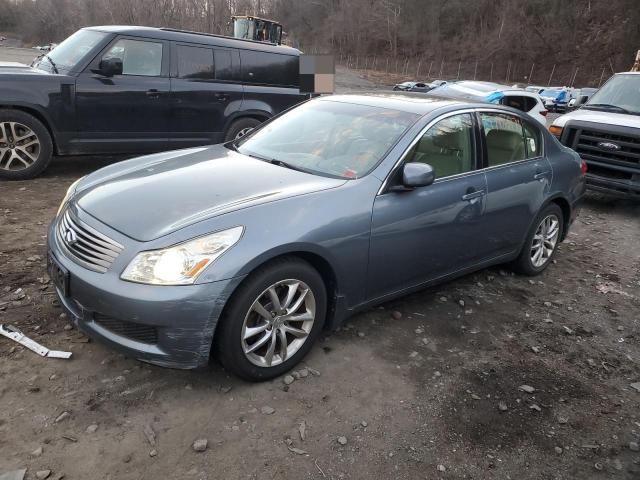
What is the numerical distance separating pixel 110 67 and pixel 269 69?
256 centimetres

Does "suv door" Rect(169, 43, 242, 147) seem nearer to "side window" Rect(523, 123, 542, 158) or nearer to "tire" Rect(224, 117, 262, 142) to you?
"tire" Rect(224, 117, 262, 142)

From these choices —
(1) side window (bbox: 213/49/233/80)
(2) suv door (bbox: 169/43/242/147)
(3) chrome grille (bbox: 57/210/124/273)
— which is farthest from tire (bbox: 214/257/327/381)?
(1) side window (bbox: 213/49/233/80)

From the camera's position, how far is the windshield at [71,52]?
6661 millimetres

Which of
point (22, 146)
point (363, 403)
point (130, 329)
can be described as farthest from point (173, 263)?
point (22, 146)

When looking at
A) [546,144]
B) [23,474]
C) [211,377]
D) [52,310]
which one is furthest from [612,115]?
[23,474]

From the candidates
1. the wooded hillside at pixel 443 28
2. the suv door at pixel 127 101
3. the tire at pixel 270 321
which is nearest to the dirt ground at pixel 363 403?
the tire at pixel 270 321

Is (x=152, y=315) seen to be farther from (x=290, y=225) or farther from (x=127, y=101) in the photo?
(x=127, y=101)

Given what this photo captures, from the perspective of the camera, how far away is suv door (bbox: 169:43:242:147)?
287 inches

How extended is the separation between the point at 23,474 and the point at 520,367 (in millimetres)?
2963

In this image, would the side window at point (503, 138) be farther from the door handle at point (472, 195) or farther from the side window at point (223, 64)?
the side window at point (223, 64)

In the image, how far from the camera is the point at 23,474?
2.30 m

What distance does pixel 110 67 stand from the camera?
6.55 meters

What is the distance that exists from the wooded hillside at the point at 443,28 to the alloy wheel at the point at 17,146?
41944mm

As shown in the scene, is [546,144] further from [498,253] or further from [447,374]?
[447,374]
